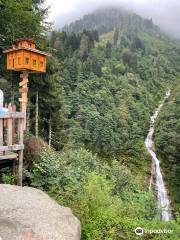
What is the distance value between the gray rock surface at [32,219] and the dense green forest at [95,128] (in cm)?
80

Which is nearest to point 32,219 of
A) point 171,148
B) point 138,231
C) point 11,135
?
point 138,231

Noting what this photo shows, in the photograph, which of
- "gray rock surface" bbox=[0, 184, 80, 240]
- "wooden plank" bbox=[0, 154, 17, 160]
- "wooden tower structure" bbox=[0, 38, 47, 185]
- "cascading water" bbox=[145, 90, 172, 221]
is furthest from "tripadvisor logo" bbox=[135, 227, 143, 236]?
"cascading water" bbox=[145, 90, 172, 221]

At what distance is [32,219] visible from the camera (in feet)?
19.0

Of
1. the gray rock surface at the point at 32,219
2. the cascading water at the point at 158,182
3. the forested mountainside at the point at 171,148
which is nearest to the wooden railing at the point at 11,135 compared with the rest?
the gray rock surface at the point at 32,219

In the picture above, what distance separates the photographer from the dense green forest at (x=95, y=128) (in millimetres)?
7504

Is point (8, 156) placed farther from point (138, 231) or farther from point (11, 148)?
point (138, 231)

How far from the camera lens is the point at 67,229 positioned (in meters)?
5.78

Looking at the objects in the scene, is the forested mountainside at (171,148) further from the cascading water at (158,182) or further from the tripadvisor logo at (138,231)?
the tripadvisor logo at (138,231)

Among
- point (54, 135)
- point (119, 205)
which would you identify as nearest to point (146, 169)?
point (54, 135)

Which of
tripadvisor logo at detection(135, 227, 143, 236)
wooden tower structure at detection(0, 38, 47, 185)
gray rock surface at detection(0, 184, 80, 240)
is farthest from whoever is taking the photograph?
wooden tower structure at detection(0, 38, 47, 185)

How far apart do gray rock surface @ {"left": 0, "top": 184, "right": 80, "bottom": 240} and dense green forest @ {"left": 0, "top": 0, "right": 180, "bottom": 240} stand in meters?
0.80

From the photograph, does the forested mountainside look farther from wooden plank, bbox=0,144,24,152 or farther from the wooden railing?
wooden plank, bbox=0,144,24,152

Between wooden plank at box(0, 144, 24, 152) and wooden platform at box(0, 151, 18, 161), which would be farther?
wooden platform at box(0, 151, 18, 161)

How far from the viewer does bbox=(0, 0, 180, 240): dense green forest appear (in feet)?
24.6
